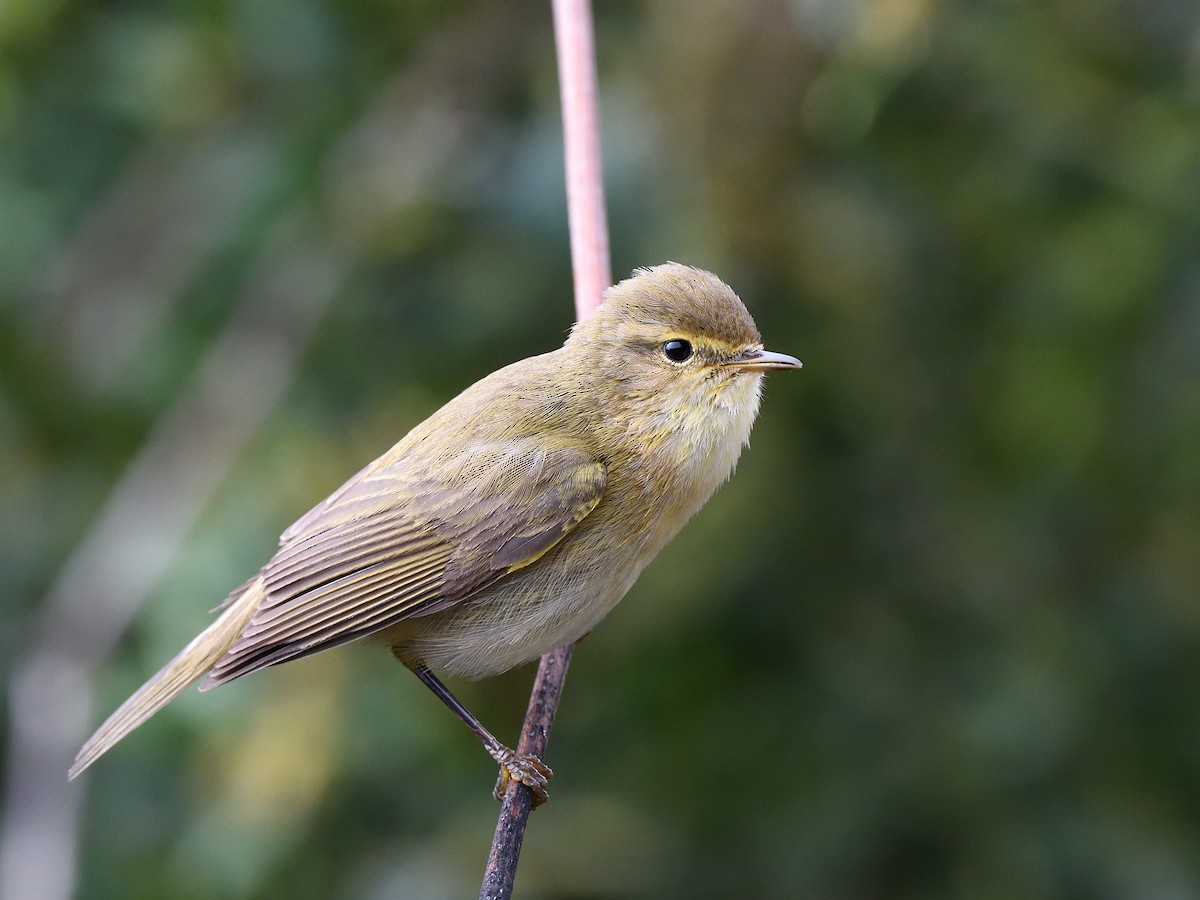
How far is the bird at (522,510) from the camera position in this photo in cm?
337

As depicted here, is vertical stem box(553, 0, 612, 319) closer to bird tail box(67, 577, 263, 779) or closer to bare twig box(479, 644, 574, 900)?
bare twig box(479, 644, 574, 900)

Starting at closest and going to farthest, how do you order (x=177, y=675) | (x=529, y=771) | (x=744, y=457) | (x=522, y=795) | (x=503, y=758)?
(x=522, y=795) < (x=529, y=771) < (x=503, y=758) < (x=177, y=675) < (x=744, y=457)

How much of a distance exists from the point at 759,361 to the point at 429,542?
0.88 meters

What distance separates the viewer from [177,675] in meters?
3.53

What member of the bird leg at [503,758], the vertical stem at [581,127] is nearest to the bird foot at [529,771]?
the bird leg at [503,758]

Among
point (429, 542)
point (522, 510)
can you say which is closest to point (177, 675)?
point (429, 542)

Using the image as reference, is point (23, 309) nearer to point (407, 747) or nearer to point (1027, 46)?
point (407, 747)

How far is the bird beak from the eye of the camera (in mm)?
3416

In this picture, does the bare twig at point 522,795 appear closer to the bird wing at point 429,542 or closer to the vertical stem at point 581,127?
the bird wing at point 429,542

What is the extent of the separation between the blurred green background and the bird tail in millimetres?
307

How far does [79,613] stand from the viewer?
13.1 ft

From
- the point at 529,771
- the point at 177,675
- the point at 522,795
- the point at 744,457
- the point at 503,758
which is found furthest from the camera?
the point at 744,457

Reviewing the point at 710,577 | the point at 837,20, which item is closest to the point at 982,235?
the point at 837,20

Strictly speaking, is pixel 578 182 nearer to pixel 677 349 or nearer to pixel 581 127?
pixel 581 127
